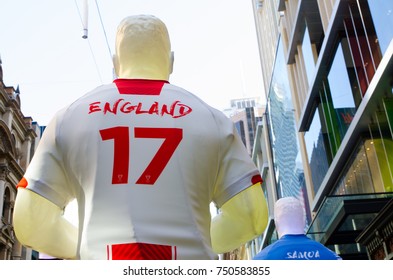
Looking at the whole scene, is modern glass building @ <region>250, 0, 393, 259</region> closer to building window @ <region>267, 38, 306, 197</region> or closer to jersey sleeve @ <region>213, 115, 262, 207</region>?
building window @ <region>267, 38, 306, 197</region>

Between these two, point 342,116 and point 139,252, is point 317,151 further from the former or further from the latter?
point 139,252

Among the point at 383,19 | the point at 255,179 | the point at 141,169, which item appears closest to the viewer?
the point at 141,169

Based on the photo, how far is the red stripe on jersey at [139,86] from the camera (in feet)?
7.46

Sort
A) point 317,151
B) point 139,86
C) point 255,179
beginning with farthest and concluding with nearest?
point 317,151 < point 139,86 < point 255,179

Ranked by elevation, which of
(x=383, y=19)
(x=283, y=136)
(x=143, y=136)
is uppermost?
(x=283, y=136)

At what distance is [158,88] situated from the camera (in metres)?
2.31

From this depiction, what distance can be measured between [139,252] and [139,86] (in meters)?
0.73

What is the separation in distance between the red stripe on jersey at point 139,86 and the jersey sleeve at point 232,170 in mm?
314

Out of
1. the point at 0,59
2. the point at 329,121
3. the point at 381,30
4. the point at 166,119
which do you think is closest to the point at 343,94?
the point at 329,121

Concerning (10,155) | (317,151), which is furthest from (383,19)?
(10,155)

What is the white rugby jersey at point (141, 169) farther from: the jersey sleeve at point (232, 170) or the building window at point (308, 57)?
the building window at point (308, 57)

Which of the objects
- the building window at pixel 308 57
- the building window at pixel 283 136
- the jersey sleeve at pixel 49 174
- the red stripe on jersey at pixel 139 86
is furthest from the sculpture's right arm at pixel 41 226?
the building window at pixel 283 136

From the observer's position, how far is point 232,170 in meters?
2.19
